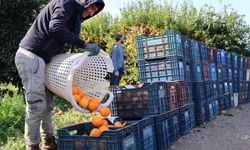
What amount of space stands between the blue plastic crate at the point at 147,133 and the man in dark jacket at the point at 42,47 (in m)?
1.06

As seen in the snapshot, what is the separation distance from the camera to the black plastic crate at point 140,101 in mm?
5359

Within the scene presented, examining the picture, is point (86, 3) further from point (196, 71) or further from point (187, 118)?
point (196, 71)

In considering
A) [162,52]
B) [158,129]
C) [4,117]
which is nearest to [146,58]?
[162,52]

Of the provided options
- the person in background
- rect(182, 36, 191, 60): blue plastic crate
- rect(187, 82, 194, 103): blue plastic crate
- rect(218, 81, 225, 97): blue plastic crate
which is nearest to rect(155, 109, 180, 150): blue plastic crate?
rect(187, 82, 194, 103): blue plastic crate

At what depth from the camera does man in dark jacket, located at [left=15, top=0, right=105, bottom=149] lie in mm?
4223

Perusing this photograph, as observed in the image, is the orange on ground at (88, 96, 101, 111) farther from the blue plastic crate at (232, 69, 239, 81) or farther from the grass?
the blue plastic crate at (232, 69, 239, 81)

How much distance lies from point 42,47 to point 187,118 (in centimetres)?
315

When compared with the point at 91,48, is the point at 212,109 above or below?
below

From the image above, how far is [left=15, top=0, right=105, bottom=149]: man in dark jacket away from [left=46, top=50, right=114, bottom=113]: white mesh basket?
0.11 m

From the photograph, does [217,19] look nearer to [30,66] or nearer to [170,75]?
[170,75]

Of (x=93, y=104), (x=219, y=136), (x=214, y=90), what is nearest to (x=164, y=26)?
(x=214, y=90)

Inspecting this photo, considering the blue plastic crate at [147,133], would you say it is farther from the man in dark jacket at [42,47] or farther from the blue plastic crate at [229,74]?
the blue plastic crate at [229,74]

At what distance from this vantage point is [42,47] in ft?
14.3

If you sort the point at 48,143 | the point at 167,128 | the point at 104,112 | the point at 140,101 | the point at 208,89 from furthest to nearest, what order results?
1. the point at 208,89
2. the point at 167,128
3. the point at 140,101
4. the point at 48,143
5. the point at 104,112
